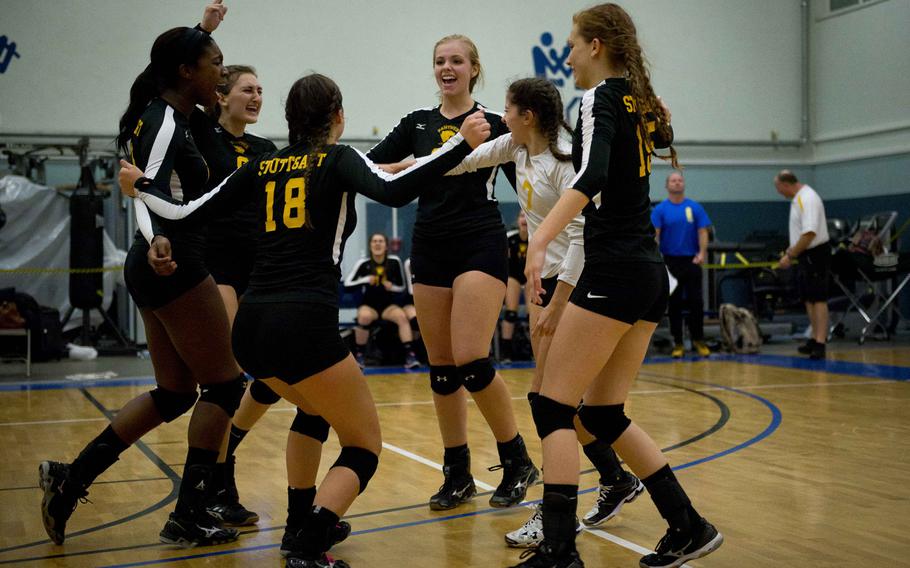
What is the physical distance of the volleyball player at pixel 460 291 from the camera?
424 centimetres

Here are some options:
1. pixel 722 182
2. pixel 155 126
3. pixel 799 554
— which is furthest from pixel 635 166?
pixel 722 182

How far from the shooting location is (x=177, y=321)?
3.60 meters

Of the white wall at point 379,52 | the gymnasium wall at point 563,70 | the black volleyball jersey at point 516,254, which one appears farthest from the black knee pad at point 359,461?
the gymnasium wall at point 563,70

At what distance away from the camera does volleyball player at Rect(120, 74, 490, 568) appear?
3.04 metres

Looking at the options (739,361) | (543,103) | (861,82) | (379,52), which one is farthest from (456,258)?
(861,82)

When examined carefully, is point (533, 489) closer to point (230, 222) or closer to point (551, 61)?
point (230, 222)

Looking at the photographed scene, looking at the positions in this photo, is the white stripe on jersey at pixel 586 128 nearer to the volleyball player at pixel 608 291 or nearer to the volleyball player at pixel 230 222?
the volleyball player at pixel 608 291

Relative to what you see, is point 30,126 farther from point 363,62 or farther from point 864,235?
point 864,235

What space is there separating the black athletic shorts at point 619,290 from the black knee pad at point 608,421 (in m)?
0.36

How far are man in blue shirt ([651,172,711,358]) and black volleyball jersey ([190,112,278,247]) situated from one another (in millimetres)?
7639

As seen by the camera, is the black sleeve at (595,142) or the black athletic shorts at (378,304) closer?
the black sleeve at (595,142)

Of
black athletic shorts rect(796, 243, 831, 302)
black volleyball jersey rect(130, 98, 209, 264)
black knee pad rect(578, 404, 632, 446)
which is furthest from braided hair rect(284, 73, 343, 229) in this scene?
black athletic shorts rect(796, 243, 831, 302)

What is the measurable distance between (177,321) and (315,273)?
0.78 metres

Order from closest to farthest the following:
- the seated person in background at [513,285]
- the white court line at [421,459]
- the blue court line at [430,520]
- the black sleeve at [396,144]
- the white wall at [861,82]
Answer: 1. the blue court line at [430,520]
2. the black sleeve at [396,144]
3. the white court line at [421,459]
4. the seated person in background at [513,285]
5. the white wall at [861,82]
